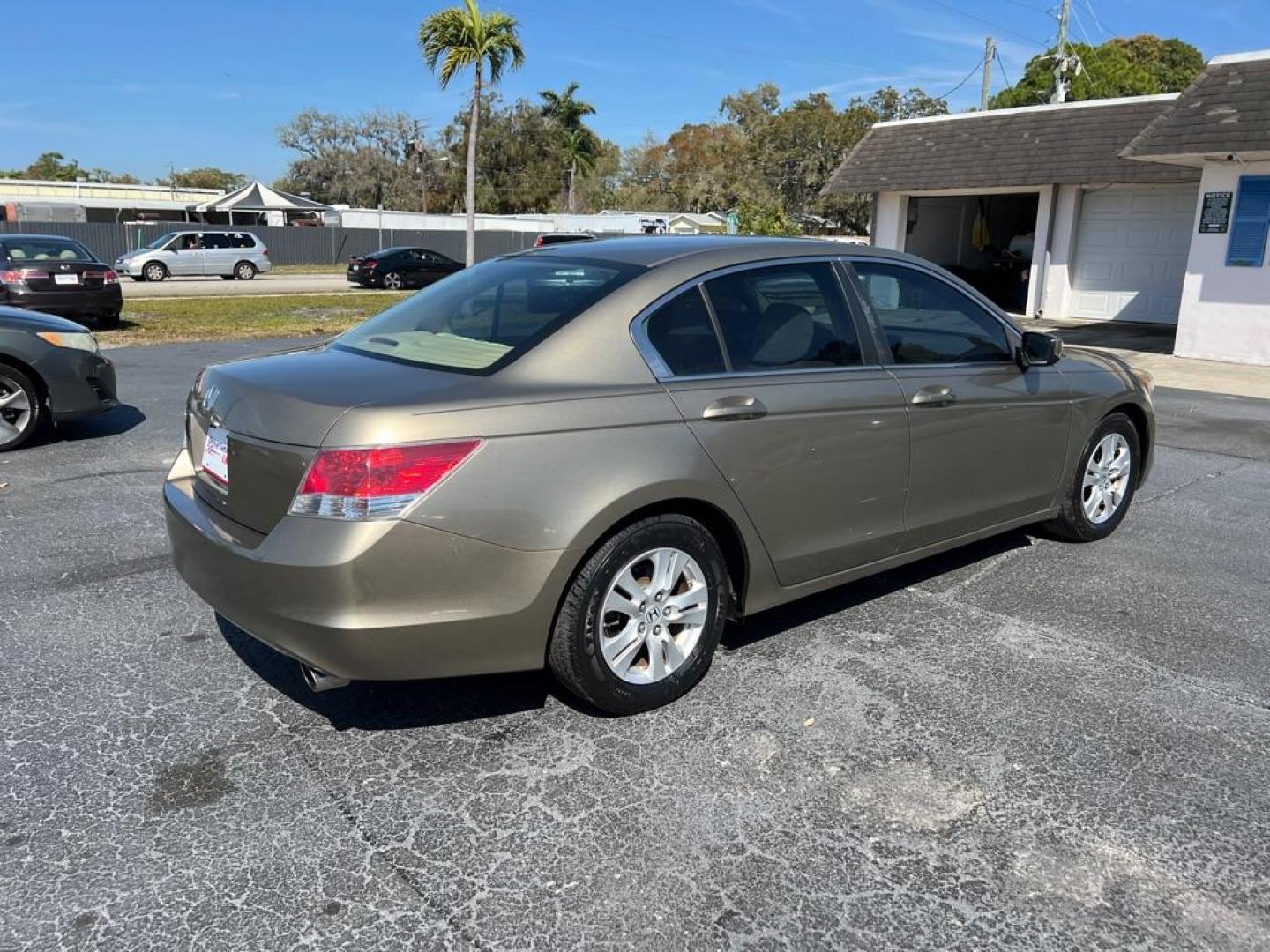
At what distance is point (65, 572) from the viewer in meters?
4.75

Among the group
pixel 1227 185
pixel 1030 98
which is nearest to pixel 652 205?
pixel 1030 98

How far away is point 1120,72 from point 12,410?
170 feet

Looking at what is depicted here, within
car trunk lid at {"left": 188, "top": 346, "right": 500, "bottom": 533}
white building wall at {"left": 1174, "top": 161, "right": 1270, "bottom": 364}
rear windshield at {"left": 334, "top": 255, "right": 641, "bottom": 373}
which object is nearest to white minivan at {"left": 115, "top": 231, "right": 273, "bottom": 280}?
white building wall at {"left": 1174, "top": 161, "right": 1270, "bottom": 364}

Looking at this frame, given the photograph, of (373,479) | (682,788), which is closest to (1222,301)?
(682,788)

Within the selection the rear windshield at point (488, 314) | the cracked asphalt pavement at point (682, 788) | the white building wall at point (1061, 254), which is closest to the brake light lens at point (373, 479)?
the rear windshield at point (488, 314)

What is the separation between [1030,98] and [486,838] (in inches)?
2186

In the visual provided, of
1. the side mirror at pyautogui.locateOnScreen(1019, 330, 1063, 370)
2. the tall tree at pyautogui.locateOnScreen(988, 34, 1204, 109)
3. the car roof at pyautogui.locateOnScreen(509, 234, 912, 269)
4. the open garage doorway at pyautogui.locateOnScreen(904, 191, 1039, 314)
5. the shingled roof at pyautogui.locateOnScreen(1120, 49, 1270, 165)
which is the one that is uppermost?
the tall tree at pyautogui.locateOnScreen(988, 34, 1204, 109)

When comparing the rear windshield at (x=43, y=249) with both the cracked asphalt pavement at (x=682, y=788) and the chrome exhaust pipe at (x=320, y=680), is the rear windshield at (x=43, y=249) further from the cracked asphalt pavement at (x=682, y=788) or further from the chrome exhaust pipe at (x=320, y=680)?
the chrome exhaust pipe at (x=320, y=680)

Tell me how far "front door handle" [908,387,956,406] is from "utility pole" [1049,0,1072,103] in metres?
24.2

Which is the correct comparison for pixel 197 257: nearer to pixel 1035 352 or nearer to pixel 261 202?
pixel 261 202

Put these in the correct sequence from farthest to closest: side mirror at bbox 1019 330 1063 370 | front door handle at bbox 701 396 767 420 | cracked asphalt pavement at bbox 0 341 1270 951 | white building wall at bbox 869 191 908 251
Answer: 1. white building wall at bbox 869 191 908 251
2. side mirror at bbox 1019 330 1063 370
3. front door handle at bbox 701 396 767 420
4. cracked asphalt pavement at bbox 0 341 1270 951

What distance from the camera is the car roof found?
375 cm

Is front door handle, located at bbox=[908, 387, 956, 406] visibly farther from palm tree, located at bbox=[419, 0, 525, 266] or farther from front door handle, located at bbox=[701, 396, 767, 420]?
palm tree, located at bbox=[419, 0, 525, 266]

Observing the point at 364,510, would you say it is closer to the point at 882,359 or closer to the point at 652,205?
the point at 882,359
